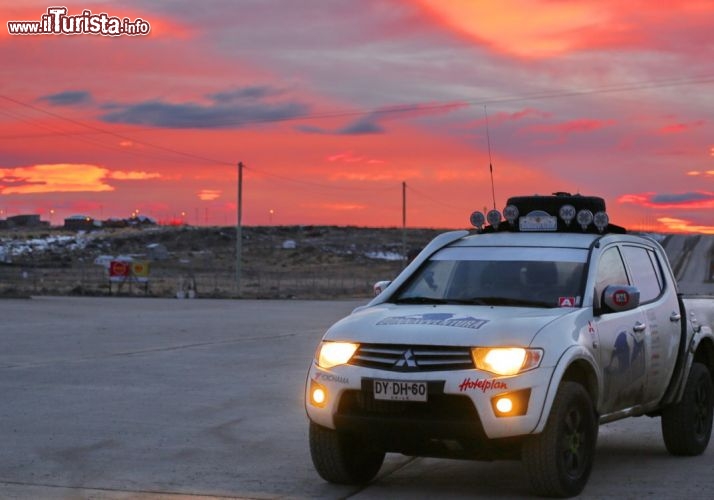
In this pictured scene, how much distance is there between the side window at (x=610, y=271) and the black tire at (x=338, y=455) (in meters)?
2.02

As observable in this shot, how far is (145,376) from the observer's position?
645 inches

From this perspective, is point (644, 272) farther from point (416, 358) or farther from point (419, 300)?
point (416, 358)

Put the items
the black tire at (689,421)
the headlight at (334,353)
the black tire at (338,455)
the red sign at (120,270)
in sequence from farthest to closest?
the red sign at (120,270)
the black tire at (689,421)
the black tire at (338,455)
the headlight at (334,353)

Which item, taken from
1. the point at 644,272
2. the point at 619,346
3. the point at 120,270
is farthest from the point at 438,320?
the point at 120,270

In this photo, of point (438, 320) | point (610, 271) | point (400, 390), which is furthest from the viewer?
point (610, 271)

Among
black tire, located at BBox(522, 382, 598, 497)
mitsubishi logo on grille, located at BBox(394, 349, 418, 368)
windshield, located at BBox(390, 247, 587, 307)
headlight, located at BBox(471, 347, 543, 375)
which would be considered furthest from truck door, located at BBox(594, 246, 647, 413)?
mitsubishi logo on grille, located at BBox(394, 349, 418, 368)

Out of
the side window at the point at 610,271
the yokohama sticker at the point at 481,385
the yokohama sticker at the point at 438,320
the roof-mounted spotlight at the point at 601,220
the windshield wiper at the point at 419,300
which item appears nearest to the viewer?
the yokohama sticker at the point at 481,385

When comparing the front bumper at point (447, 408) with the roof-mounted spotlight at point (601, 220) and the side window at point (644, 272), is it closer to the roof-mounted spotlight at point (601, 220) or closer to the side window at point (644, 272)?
the roof-mounted spotlight at point (601, 220)

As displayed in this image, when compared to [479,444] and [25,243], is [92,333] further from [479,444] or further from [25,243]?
[25,243]

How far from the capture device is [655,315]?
30.8ft

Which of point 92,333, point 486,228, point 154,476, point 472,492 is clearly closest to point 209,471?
point 154,476

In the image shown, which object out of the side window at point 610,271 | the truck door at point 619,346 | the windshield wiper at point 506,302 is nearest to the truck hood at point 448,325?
the windshield wiper at point 506,302

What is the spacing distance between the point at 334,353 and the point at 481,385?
108 centimetres

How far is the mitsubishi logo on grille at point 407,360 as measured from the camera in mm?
7430
